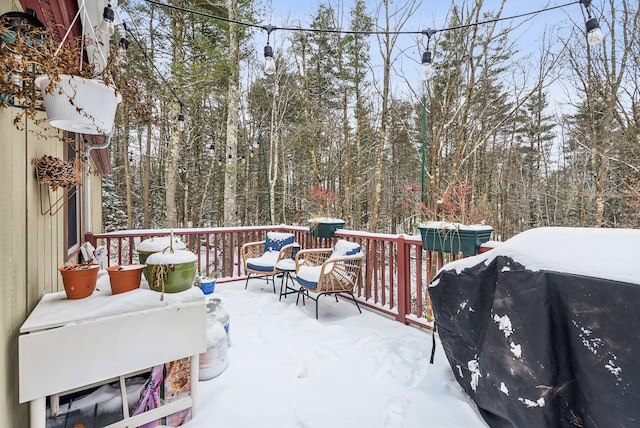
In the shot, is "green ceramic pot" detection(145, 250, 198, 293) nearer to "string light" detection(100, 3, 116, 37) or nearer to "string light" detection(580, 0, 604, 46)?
"string light" detection(100, 3, 116, 37)

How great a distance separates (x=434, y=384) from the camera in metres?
2.05

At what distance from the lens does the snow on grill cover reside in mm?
1104

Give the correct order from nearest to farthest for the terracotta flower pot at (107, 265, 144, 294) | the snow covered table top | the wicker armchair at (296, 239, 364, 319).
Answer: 1. the snow covered table top
2. the terracotta flower pot at (107, 265, 144, 294)
3. the wicker armchair at (296, 239, 364, 319)

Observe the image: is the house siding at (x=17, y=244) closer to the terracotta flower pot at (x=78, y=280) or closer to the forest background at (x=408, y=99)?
the terracotta flower pot at (x=78, y=280)

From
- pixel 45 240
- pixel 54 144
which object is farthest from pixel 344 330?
pixel 54 144

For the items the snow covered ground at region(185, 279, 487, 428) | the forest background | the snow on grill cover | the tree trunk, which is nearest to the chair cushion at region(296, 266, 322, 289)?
the snow covered ground at region(185, 279, 487, 428)

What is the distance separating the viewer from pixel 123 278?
66.2 inches

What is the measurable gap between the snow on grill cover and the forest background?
3.93ft

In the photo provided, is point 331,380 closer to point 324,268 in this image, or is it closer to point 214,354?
point 214,354

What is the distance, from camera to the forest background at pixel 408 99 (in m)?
6.05

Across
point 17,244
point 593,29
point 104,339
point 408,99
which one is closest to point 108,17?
point 17,244

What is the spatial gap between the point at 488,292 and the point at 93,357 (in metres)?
1.97

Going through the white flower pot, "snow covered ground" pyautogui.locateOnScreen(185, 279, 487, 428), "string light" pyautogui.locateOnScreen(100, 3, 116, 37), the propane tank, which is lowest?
"snow covered ground" pyautogui.locateOnScreen(185, 279, 487, 428)

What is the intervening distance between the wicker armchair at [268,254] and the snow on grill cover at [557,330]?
2986 mm
